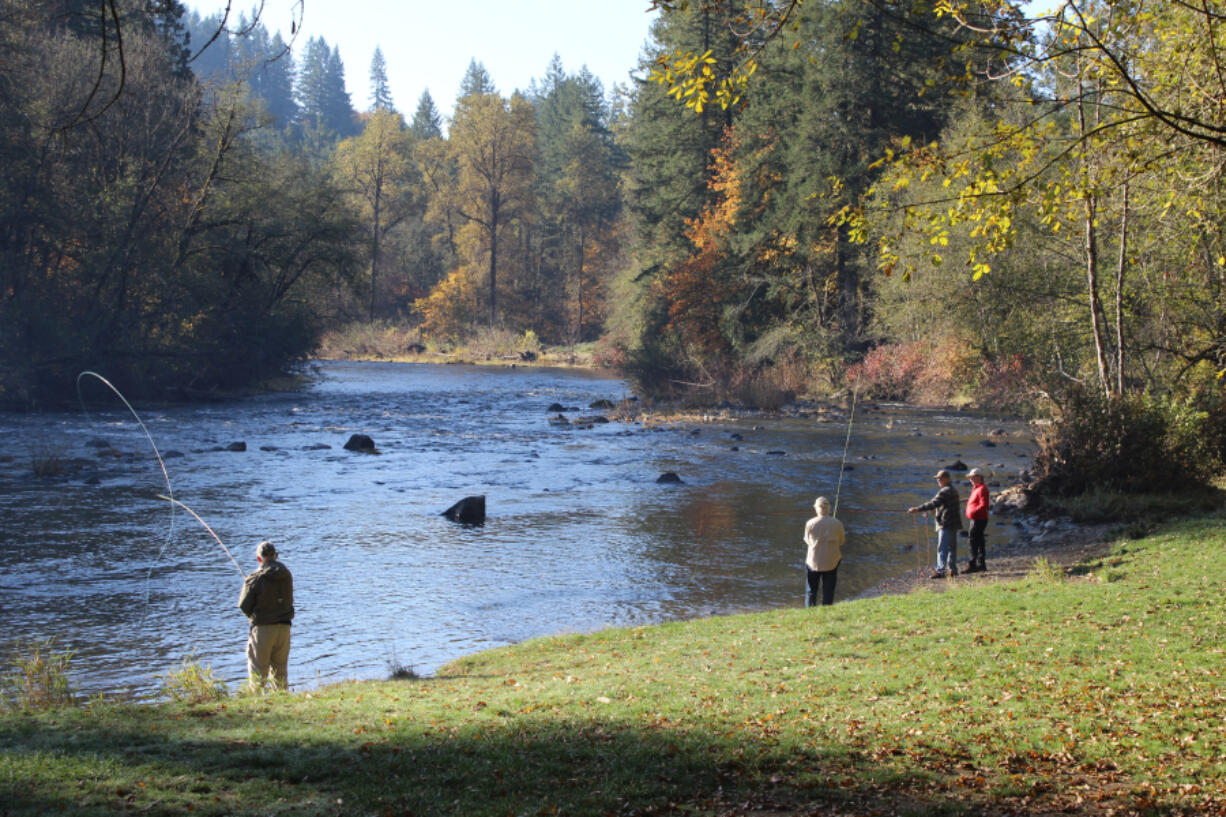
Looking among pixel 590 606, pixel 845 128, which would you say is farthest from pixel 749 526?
pixel 845 128

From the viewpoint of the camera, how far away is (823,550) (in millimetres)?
13570

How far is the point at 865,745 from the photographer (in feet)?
22.2

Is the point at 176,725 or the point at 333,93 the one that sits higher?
the point at 333,93

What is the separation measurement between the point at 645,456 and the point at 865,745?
24.1 metres

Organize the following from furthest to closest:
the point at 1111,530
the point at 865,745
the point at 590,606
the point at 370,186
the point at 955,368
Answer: the point at 370,186 → the point at 955,368 → the point at 1111,530 → the point at 590,606 → the point at 865,745

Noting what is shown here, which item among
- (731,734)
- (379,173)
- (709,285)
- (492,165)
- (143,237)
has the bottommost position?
(731,734)

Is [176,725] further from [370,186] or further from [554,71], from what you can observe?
[554,71]

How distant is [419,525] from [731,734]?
1464 centimetres

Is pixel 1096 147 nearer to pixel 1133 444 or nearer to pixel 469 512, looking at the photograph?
pixel 1133 444

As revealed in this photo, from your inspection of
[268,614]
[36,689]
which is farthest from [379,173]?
[36,689]

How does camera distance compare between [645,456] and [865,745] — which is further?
[645,456]

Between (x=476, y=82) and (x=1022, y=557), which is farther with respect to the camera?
(x=476, y=82)

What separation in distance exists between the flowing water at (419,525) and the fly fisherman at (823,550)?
4.27 feet

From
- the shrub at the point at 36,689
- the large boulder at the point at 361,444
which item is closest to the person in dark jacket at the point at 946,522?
the shrub at the point at 36,689
